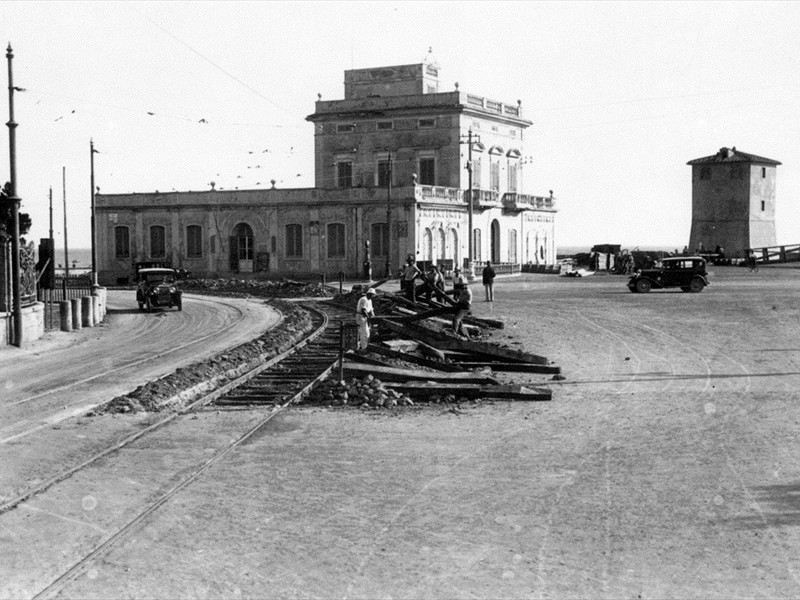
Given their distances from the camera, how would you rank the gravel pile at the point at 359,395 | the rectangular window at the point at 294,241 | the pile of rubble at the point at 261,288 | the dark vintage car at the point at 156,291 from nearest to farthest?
the gravel pile at the point at 359,395, the dark vintage car at the point at 156,291, the pile of rubble at the point at 261,288, the rectangular window at the point at 294,241

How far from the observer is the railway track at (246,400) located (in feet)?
29.1

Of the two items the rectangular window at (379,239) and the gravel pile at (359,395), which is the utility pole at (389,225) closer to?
the rectangular window at (379,239)

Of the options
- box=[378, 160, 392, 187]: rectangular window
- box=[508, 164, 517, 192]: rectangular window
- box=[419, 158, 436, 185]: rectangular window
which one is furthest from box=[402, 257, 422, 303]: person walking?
box=[508, 164, 517, 192]: rectangular window

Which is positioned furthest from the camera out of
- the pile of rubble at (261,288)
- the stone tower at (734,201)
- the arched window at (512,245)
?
the stone tower at (734,201)

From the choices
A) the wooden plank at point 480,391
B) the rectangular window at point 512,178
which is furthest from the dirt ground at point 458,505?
the rectangular window at point 512,178

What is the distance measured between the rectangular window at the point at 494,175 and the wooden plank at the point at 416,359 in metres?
47.1

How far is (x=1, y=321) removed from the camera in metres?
25.5

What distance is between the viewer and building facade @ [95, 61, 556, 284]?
60031 millimetres

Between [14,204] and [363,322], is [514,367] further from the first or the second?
[14,204]

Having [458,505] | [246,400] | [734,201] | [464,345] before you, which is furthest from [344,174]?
[458,505]

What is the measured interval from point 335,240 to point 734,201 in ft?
139

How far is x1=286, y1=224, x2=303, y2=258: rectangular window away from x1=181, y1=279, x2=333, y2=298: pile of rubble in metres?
3.31

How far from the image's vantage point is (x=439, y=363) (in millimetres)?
20609

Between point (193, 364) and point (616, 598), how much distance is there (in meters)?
14.8
